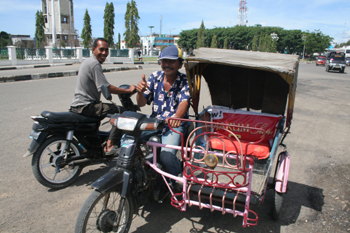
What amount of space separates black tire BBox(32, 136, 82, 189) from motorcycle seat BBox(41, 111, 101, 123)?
223 millimetres

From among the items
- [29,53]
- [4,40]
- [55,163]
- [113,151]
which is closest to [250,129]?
[113,151]

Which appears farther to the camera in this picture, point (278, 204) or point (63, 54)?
point (63, 54)

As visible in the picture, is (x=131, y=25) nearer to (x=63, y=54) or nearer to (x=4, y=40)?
(x=63, y=54)

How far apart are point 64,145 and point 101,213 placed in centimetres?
148

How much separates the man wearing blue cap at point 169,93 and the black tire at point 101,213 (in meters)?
0.67

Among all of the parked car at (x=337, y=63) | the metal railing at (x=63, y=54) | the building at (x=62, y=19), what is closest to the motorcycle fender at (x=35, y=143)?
the metal railing at (x=63, y=54)

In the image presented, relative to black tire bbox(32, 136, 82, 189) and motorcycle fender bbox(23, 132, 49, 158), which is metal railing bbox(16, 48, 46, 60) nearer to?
black tire bbox(32, 136, 82, 189)

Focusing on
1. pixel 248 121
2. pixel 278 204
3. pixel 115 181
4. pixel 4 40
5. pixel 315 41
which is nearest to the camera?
pixel 115 181

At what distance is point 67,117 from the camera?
335 cm

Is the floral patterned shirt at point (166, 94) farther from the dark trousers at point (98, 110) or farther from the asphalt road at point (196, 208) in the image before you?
the asphalt road at point (196, 208)

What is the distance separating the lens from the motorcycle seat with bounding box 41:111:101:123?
3212mm

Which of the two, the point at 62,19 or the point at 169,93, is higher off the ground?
the point at 62,19

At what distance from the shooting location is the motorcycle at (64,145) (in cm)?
316

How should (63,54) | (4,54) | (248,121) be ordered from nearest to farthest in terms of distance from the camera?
(248,121), (4,54), (63,54)
